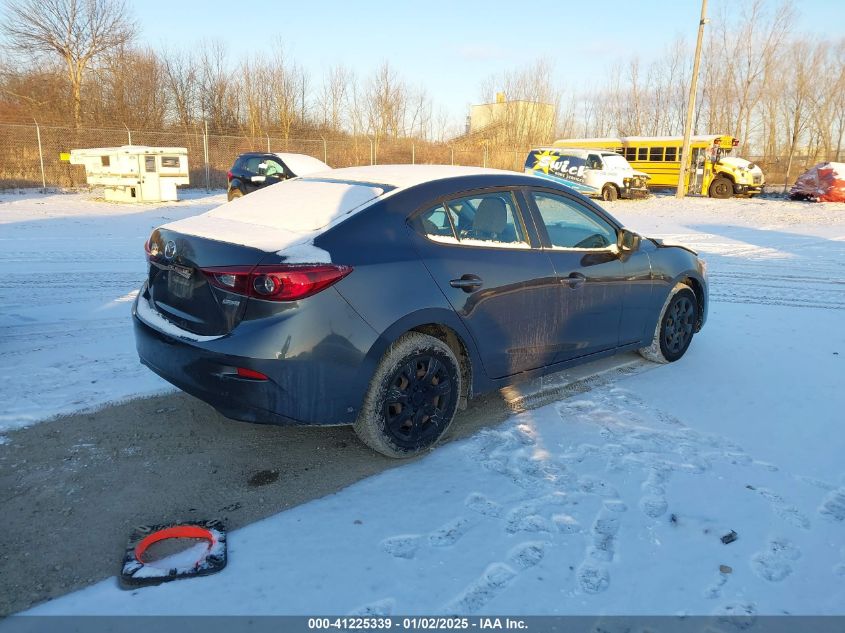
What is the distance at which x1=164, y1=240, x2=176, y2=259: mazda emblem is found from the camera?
329 centimetres

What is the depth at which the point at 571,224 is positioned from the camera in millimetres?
4441

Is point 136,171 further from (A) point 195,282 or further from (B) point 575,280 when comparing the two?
(B) point 575,280

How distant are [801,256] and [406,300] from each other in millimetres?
10721

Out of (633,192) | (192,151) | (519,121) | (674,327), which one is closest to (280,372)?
(674,327)

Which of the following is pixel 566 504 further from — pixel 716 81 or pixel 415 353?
pixel 716 81

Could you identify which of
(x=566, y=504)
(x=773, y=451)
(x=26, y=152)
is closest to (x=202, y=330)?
(x=566, y=504)

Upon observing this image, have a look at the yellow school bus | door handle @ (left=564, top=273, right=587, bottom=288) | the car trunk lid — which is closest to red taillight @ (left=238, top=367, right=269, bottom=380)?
the car trunk lid

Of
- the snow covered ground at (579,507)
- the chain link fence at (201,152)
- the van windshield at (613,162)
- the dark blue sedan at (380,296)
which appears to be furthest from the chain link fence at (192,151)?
the dark blue sedan at (380,296)

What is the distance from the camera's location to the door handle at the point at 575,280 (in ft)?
13.5

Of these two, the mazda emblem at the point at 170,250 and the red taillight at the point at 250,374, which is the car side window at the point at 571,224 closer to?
the red taillight at the point at 250,374

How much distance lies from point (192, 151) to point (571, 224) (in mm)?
25016

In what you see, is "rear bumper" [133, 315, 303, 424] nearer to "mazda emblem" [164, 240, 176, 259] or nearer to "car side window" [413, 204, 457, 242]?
"mazda emblem" [164, 240, 176, 259]

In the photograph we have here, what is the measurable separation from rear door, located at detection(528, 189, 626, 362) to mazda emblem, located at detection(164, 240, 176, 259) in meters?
2.23

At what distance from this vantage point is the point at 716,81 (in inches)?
1655
